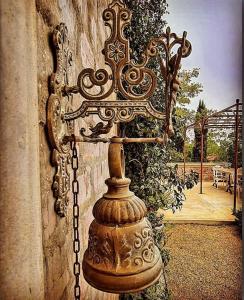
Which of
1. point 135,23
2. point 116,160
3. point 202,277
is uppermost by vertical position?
point 135,23

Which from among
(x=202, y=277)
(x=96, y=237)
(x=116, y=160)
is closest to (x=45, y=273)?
(x=96, y=237)

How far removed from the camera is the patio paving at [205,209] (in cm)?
472

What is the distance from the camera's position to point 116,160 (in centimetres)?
54

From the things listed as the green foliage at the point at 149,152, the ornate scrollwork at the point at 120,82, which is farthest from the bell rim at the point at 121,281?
the green foliage at the point at 149,152

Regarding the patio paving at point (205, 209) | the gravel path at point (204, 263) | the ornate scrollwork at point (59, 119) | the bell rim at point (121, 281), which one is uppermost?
the ornate scrollwork at point (59, 119)

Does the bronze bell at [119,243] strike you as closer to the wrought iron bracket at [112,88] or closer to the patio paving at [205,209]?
the wrought iron bracket at [112,88]

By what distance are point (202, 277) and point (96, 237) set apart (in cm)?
342

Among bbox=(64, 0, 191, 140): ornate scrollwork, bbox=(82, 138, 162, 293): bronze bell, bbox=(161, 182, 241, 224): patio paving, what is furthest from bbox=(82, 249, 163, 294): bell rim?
bbox=(161, 182, 241, 224): patio paving

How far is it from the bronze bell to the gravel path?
3.00 meters

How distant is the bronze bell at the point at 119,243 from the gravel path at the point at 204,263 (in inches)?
118

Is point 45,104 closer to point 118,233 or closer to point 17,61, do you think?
point 17,61

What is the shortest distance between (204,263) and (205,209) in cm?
177

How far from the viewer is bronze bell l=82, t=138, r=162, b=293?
20.1 inches

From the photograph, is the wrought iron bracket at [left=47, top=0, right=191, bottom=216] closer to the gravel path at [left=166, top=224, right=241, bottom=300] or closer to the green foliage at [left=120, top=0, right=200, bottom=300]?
the green foliage at [left=120, top=0, right=200, bottom=300]
